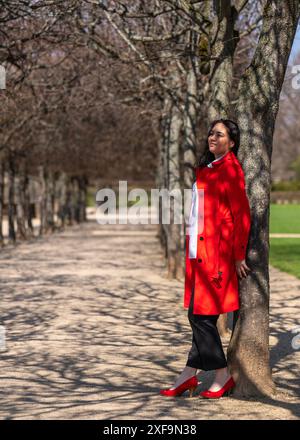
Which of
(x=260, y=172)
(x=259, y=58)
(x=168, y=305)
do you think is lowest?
(x=168, y=305)

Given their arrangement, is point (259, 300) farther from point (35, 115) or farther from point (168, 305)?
point (35, 115)

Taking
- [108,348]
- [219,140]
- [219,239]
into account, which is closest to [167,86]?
[108,348]

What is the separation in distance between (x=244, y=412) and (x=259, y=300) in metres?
0.98

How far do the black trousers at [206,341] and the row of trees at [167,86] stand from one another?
0.29m

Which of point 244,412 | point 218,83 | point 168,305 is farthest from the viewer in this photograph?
point 168,305

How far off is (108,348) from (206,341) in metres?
2.77

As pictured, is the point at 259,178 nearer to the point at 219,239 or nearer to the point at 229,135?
the point at 229,135

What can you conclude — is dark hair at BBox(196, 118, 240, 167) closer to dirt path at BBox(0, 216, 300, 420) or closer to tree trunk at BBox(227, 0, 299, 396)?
tree trunk at BBox(227, 0, 299, 396)

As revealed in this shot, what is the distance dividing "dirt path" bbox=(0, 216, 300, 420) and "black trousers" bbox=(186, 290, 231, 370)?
0.27m

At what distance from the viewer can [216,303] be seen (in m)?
6.67

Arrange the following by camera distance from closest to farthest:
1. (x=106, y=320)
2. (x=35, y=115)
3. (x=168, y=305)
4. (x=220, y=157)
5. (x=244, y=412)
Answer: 1. (x=244, y=412)
2. (x=220, y=157)
3. (x=106, y=320)
4. (x=168, y=305)
5. (x=35, y=115)

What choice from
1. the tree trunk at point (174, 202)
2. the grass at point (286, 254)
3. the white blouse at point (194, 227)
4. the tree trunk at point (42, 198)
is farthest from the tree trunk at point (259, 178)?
the tree trunk at point (42, 198)

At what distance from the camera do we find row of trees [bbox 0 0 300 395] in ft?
23.3
